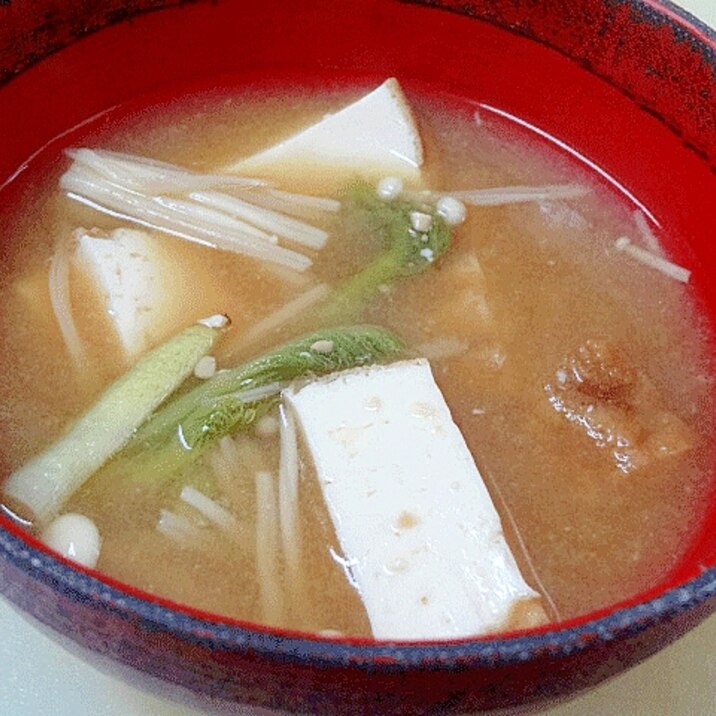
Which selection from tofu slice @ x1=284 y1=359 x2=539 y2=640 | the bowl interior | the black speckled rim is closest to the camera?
the black speckled rim

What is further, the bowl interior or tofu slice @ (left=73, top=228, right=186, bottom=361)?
the bowl interior

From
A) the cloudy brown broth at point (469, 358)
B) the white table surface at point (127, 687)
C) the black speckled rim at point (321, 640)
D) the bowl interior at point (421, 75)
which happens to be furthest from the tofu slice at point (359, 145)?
the black speckled rim at point (321, 640)

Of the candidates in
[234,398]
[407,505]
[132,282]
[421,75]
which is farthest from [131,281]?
[421,75]

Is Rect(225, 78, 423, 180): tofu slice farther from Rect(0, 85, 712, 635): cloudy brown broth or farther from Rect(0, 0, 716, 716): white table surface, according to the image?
Rect(0, 0, 716, 716): white table surface

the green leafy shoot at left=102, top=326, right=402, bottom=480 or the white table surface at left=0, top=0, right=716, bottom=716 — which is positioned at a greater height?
the green leafy shoot at left=102, top=326, right=402, bottom=480

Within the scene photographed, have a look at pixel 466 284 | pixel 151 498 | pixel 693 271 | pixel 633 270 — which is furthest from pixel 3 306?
pixel 693 271

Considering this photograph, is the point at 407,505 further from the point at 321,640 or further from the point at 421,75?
the point at 421,75

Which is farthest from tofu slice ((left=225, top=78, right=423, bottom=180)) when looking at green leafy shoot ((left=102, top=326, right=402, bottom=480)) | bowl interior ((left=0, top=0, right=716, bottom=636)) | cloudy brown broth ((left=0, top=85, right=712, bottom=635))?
green leafy shoot ((left=102, top=326, right=402, bottom=480))
